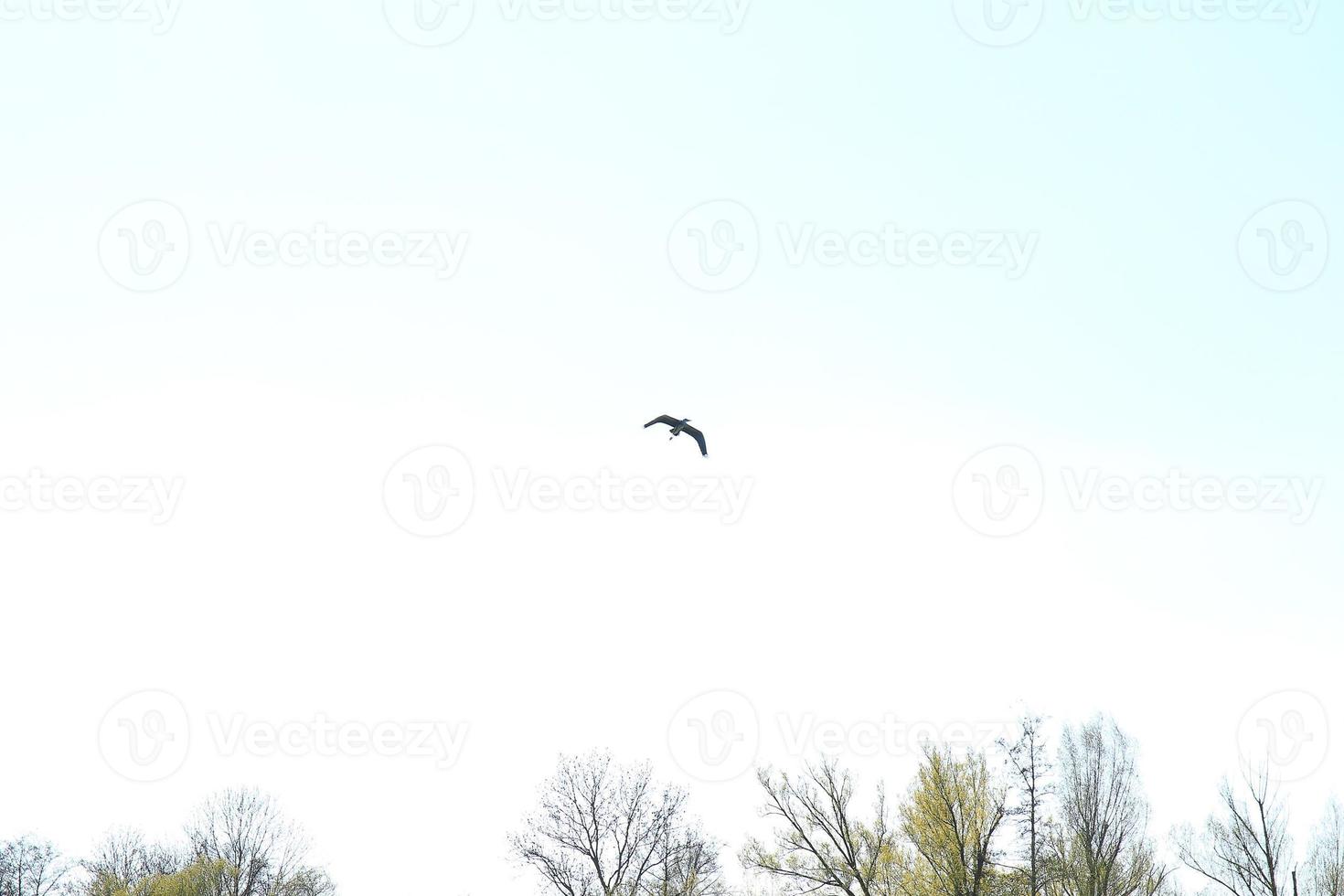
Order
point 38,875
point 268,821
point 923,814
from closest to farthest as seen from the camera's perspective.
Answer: point 923,814, point 268,821, point 38,875

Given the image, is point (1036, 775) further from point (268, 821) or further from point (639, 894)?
Answer: point (268, 821)

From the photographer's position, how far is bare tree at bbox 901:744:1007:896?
42.3 meters

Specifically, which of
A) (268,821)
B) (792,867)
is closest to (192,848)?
(268,821)

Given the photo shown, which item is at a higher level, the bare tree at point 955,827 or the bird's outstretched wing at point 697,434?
the bird's outstretched wing at point 697,434

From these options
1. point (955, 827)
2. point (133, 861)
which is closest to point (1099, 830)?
point (955, 827)

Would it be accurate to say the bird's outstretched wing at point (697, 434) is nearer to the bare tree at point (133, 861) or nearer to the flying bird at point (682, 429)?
the flying bird at point (682, 429)

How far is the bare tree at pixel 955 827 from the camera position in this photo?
1666 inches

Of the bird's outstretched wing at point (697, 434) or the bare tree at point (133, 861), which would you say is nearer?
the bird's outstretched wing at point (697, 434)

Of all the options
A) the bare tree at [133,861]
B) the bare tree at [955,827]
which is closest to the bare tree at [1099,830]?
the bare tree at [955,827]

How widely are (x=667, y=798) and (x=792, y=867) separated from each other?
602 inches

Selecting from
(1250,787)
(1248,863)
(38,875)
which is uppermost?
(1250,787)

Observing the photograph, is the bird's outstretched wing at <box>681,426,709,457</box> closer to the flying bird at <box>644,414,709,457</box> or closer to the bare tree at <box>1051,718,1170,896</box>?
the flying bird at <box>644,414,709,457</box>

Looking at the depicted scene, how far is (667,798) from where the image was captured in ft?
198

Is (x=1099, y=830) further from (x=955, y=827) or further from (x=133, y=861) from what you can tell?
(x=133, y=861)
